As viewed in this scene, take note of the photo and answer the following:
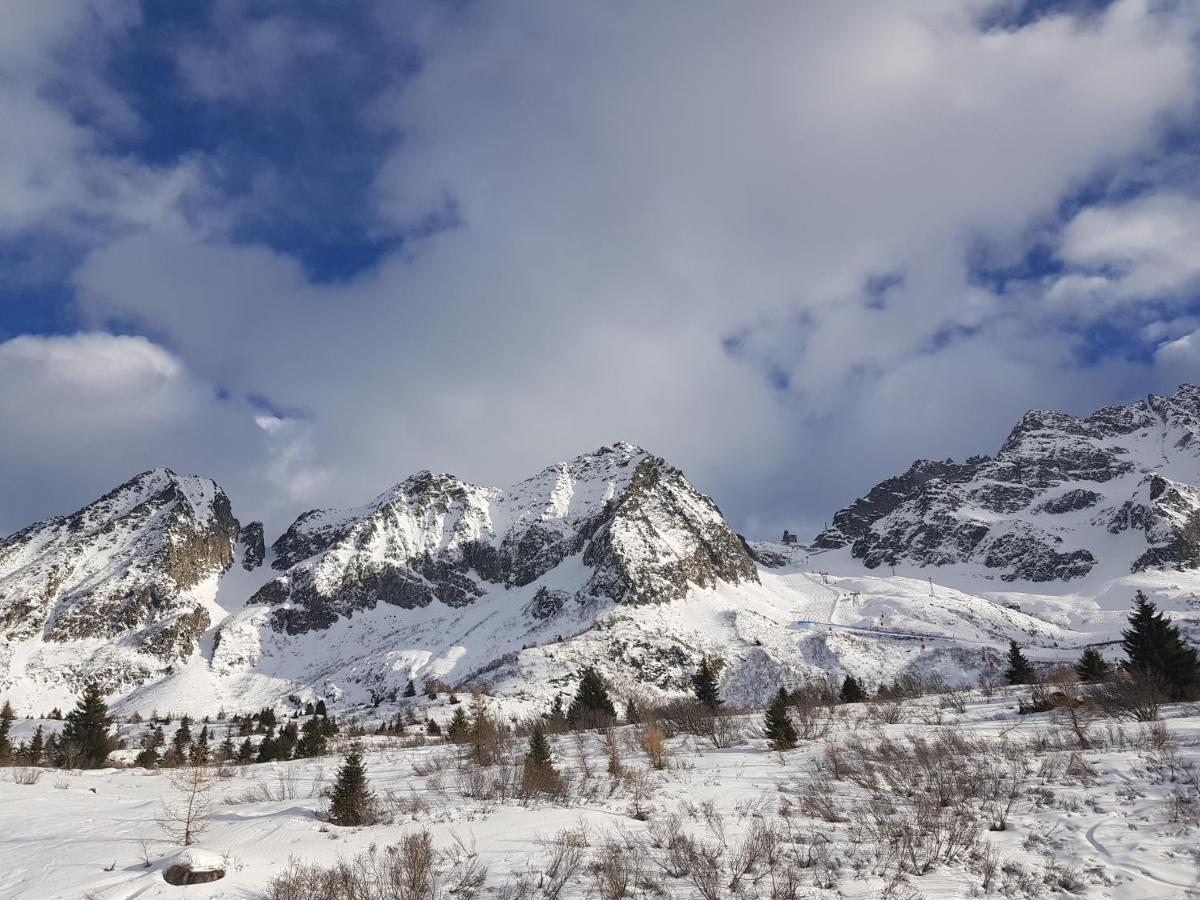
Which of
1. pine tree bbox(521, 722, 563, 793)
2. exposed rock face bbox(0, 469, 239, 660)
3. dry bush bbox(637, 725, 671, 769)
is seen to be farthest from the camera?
exposed rock face bbox(0, 469, 239, 660)

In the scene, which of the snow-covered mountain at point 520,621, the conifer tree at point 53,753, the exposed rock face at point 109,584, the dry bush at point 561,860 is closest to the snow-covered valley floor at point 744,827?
the dry bush at point 561,860

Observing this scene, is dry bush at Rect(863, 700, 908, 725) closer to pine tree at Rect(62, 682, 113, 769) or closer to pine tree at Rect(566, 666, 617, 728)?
pine tree at Rect(566, 666, 617, 728)

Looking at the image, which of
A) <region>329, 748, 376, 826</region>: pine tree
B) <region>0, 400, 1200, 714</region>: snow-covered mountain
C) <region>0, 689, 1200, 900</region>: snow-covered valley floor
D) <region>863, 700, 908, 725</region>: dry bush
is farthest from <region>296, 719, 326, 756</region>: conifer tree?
<region>0, 400, 1200, 714</region>: snow-covered mountain

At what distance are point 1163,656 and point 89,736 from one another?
189ft

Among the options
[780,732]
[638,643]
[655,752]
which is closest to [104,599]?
[638,643]

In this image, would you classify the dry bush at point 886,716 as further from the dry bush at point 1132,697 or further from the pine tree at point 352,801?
the pine tree at point 352,801

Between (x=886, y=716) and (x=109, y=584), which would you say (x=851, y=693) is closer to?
(x=886, y=716)

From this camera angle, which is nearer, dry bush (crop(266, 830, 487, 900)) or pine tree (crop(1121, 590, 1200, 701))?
dry bush (crop(266, 830, 487, 900))

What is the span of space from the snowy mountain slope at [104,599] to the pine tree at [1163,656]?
18178 centimetres

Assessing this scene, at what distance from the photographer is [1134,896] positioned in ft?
30.5

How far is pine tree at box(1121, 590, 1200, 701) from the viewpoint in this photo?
2855 centimetres

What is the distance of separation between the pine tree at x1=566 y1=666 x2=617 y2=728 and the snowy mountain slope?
146m

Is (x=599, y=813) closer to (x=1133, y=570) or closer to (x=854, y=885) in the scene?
(x=854, y=885)

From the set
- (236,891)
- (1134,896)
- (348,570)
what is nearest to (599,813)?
(236,891)
